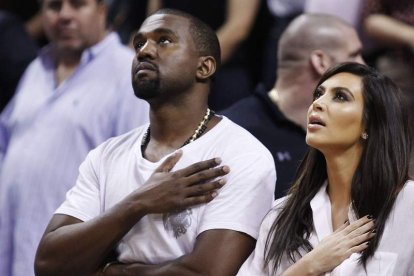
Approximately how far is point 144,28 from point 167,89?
0.27m

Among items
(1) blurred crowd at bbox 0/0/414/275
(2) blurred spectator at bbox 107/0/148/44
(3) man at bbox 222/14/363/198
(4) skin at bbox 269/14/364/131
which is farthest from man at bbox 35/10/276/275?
(2) blurred spectator at bbox 107/0/148/44

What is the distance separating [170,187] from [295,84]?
1.59m

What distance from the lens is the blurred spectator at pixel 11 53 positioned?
6.13m

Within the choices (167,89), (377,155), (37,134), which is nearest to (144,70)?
(167,89)

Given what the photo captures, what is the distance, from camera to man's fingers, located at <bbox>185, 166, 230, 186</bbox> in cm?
394

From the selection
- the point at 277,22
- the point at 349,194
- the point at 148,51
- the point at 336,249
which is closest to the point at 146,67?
the point at 148,51

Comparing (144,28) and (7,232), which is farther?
(7,232)

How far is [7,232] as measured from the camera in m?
5.39

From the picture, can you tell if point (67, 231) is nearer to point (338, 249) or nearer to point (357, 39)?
point (338, 249)

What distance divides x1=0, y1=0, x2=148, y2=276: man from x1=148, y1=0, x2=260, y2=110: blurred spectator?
1.66 ft

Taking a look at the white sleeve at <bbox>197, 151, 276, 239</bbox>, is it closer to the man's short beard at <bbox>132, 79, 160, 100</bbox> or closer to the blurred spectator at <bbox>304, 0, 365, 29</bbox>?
the man's short beard at <bbox>132, 79, 160, 100</bbox>

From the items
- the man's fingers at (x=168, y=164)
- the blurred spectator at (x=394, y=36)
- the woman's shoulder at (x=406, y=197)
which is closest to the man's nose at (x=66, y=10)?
the blurred spectator at (x=394, y=36)

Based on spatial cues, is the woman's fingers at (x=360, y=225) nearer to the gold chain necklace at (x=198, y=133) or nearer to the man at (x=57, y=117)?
the gold chain necklace at (x=198, y=133)

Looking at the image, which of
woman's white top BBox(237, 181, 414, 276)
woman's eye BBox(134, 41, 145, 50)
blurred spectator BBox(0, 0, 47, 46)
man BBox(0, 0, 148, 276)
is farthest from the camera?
blurred spectator BBox(0, 0, 47, 46)
